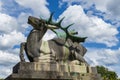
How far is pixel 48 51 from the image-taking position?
17453 millimetres

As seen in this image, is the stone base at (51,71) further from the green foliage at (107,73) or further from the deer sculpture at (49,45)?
the green foliage at (107,73)

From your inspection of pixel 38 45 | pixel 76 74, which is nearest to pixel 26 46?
pixel 38 45

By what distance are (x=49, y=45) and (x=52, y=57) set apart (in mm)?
811

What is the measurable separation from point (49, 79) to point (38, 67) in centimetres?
91

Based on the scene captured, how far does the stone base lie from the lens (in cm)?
1574

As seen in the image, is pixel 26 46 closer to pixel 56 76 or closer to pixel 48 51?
pixel 48 51

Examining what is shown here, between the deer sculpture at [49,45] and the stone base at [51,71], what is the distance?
68cm

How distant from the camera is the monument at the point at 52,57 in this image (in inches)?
628

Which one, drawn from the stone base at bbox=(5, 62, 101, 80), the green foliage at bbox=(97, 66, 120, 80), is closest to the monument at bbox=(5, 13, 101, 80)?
the stone base at bbox=(5, 62, 101, 80)

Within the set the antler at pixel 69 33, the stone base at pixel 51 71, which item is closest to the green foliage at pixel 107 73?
the antler at pixel 69 33

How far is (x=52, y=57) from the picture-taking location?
17359 mm

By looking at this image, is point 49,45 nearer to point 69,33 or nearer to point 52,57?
point 52,57

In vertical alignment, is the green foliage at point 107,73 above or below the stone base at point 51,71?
above

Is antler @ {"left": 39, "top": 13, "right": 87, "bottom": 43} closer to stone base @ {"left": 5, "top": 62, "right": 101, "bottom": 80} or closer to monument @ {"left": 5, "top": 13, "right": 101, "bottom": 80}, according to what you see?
monument @ {"left": 5, "top": 13, "right": 101, "bottom": 80}
